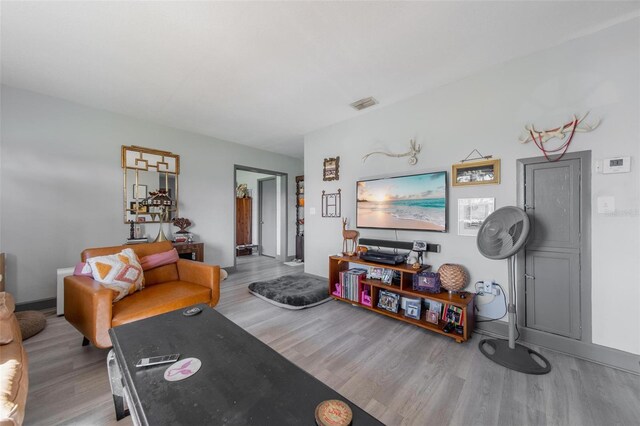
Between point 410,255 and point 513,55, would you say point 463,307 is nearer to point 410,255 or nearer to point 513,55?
point 410,255

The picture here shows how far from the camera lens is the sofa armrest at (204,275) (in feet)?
7.88

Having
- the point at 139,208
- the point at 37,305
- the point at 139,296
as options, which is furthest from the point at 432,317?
the point at 37,305

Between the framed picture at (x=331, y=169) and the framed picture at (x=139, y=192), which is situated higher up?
the framed picture at (x=331, y=169)

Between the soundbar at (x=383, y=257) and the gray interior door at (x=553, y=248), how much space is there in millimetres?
1148

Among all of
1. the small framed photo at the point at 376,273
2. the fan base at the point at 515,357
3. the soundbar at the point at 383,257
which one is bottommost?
the fan base at the point at 515,357

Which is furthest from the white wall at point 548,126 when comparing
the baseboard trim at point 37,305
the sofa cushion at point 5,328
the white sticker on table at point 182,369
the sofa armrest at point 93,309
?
the baseboard trim at point 37,305

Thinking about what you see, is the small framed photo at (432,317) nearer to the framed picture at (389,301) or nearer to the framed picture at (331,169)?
the framed picture at (389,301)

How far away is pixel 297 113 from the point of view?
346 cm

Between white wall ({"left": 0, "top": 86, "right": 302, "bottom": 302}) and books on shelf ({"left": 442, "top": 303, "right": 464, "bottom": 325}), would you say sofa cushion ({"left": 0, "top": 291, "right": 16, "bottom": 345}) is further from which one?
books on shelf ({"left": 442, "top": 303, "right": 464, "bottom": 325})

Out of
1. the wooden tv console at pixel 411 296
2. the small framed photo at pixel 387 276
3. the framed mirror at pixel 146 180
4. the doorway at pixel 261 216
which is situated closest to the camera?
the wooden tv console at pixel 411 296

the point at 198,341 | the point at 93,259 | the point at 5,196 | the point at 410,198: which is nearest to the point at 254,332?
the point at 198,341

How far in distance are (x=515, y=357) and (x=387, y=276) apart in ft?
4.08

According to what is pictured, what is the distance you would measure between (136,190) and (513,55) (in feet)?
16.3

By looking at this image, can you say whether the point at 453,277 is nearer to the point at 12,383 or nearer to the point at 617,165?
the point at 617,165
